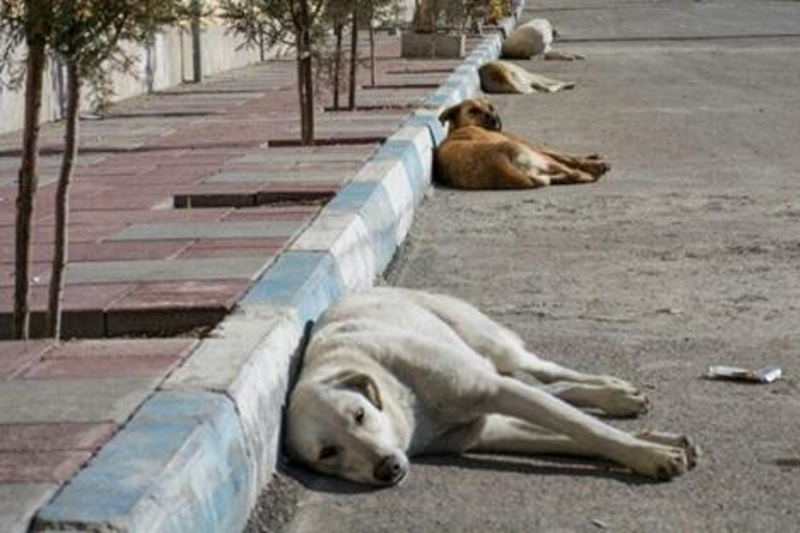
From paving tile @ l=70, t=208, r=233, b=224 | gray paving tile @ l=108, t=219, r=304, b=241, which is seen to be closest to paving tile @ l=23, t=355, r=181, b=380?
gray paving tile @ l=108, t=219, r=304, b=241

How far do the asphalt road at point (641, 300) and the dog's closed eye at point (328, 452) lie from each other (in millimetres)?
75

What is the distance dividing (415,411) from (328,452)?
33 centimetres

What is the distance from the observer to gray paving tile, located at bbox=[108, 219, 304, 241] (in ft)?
26.2

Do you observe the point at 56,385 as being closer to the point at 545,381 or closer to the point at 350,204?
the point at 545,381

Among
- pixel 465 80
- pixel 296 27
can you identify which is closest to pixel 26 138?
pixel 296 27

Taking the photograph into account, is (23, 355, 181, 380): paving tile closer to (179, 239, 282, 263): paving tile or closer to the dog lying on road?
the dog lying on road

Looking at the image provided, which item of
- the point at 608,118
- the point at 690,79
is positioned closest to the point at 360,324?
the point at 608,118

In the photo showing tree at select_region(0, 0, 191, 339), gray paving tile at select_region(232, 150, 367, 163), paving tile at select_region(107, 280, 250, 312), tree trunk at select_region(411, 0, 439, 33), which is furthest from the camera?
tree trunk at select_region(411, 0, 439, 33)

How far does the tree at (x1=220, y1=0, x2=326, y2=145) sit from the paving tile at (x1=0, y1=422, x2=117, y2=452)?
806 cm

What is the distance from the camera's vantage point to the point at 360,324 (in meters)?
5.70

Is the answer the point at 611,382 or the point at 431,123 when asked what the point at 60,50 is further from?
the point at 431,123

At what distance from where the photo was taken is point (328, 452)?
16.8ft

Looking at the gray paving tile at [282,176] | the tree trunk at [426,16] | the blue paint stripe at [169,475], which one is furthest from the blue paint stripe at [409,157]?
the tree trunk at [426,16]

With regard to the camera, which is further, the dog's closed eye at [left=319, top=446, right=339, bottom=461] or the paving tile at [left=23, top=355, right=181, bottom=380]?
the paving tile at [left=23, top=355, right=181, bottom=380]
